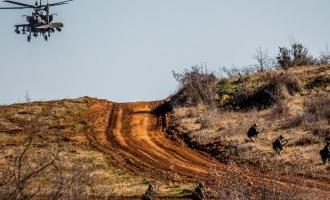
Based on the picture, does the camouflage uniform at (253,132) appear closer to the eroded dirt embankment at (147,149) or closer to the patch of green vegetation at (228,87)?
the eroded dirt embankment at (147,149)

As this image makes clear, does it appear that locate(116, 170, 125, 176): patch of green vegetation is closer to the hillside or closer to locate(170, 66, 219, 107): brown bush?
the hillside

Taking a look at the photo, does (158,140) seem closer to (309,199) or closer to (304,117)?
(304,117)

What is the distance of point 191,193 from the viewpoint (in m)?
18.9

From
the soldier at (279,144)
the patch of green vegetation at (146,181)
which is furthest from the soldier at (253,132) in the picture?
the patch of green vegetation at (146,181)

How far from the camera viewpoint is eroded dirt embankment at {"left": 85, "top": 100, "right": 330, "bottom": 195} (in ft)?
69.4

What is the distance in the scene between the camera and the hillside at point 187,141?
19.8m

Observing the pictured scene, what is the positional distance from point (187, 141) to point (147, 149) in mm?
2362

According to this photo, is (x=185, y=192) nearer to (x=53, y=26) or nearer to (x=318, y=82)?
(x=318, y=82)

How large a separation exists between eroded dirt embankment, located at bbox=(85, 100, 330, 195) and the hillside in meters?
0.04

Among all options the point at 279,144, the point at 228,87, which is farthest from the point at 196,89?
the point at 279,144

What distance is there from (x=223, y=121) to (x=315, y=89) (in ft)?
18.4

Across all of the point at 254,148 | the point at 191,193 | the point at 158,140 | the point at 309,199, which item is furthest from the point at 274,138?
the point at 309,199

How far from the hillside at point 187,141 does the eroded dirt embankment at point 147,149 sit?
1.7 inches

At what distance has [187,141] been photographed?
29.2m
